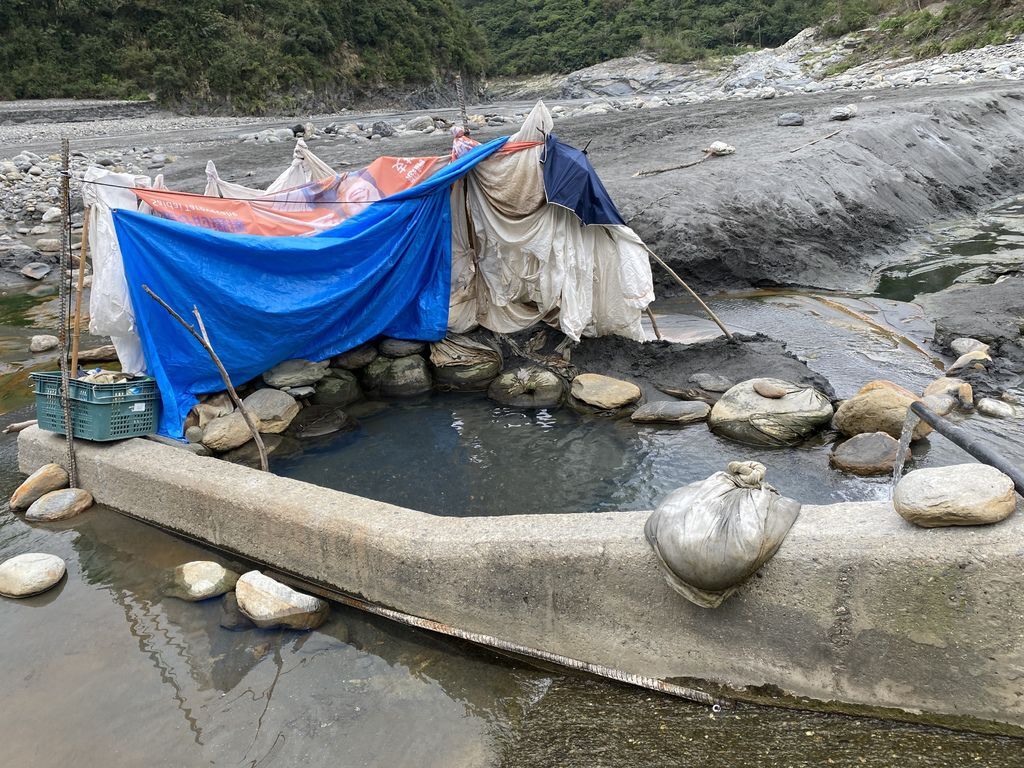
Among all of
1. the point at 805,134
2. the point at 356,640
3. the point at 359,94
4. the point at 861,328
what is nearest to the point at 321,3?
the point at 359,94

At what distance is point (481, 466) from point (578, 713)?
2850mm

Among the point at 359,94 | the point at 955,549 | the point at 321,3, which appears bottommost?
the point at 955,549

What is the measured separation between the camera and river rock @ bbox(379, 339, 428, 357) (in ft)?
23.8

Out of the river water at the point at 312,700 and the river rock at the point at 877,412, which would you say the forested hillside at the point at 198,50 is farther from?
the river rock at the point at 877,412

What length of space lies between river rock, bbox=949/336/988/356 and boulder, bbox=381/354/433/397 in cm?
526

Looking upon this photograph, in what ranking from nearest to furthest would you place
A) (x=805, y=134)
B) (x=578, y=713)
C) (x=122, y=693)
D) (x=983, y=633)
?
1. (x=983, y=633)
2. (x=578, y=713)
3. (x=122, y=693)
4. (x=805, y=134)

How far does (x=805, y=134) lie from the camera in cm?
1401

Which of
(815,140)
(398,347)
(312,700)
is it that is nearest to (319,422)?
(398,347)

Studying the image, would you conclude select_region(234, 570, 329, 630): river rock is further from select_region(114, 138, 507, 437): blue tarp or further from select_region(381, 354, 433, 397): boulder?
select_region(381, 354, 433, 397): boulder

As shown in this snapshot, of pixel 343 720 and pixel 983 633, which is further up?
pixel 983 633

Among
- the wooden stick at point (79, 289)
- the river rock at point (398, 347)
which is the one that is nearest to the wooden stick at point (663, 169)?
the river rock at point (398, 347)

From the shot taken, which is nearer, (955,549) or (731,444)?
(955,549)

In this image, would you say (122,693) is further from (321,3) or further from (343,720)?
(321,3)

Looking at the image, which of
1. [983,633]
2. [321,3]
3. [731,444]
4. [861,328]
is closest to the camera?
[983,633]
